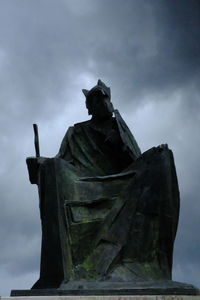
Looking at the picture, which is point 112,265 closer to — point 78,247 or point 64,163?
point 78,247

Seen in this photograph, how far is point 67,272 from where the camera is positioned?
595cm

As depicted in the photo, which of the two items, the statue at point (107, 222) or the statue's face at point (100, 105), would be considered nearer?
the statue at point (107, 222)

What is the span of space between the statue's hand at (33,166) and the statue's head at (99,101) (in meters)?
1.24

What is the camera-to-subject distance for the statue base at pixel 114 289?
17.7 feet

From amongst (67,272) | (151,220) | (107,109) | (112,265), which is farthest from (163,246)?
(107,109)

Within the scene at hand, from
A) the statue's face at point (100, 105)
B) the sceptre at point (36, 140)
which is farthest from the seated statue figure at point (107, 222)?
the statue's face at point (100, 105)

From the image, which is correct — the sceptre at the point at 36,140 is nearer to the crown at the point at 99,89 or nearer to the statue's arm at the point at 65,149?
the statue's arm at the point at 65,149

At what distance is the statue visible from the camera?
236 inches

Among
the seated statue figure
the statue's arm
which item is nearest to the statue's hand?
the seated statue figure

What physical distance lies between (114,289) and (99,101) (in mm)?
3068

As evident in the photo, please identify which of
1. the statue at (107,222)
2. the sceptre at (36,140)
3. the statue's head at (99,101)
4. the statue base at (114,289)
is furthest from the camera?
the statue's head at (99,101)

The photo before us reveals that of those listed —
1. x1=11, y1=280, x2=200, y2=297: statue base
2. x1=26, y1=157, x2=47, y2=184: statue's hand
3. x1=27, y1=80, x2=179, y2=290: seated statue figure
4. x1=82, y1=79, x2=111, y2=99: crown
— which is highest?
x1=82, y1=79, x2=111, y2=99: crown

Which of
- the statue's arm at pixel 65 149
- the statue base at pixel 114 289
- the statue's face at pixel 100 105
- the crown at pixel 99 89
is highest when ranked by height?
the crown at pixel 99 89

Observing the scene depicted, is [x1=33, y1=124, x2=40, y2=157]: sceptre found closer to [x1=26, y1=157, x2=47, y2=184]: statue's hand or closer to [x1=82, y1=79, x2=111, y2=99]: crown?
[x1=26, y1=157, x2=47, y2=184]: statue's hand
